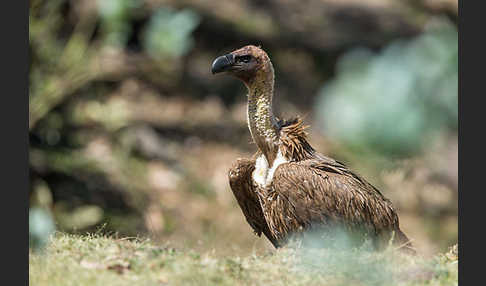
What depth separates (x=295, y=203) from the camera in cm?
635

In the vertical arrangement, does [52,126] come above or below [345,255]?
above

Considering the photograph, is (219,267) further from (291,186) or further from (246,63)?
(246,63)

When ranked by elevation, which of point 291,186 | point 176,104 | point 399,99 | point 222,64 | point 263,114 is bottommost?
point 399,99

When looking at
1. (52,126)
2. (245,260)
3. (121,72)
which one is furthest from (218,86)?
(245,260)

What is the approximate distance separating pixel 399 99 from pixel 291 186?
2.87m

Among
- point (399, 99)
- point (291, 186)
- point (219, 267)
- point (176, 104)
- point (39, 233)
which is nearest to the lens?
point (399, 99)

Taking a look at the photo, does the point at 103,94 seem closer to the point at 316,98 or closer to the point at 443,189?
the point at 316,98

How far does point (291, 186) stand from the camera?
20.9 ft

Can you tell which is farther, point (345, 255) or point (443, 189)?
point (443, 189)

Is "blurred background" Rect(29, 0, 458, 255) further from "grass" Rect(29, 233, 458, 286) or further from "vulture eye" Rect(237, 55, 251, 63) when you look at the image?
"vulture eye" Rect(237, 55, 251, 63)

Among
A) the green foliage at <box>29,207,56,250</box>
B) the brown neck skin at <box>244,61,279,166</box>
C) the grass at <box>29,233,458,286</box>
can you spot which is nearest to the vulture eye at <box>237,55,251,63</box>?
the brown neck skin at <box>244,61,279,166</box>

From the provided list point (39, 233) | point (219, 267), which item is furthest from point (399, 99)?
point (39, 233)

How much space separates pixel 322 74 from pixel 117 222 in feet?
24.8

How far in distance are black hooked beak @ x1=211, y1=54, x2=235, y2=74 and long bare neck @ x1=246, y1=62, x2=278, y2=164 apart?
281 mm
